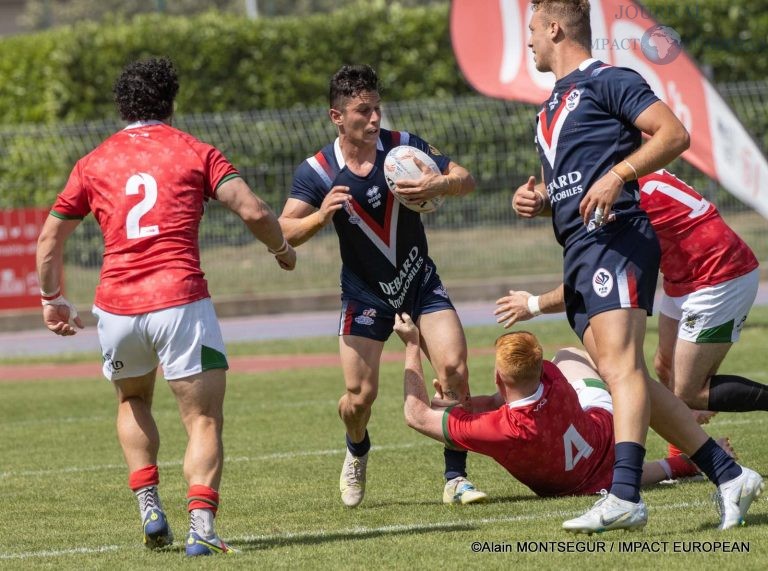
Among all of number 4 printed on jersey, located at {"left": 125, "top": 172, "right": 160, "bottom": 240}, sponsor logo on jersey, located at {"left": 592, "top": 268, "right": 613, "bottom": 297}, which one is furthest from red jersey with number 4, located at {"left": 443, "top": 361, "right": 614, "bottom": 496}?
number 4 printed on jersey, located at {"left": 125, "top": 172, "right": 160, "bottom": 240}

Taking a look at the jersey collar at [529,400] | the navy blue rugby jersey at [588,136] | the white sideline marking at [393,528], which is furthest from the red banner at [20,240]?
the navy blue rugby jersey at [588,136]

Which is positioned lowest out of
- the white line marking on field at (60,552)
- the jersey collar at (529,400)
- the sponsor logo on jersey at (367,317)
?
the white line marking on field at (60,552)

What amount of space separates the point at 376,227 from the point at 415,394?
105cm

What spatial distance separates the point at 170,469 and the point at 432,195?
294 cm

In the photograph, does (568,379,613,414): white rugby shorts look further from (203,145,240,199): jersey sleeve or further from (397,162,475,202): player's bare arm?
(203,145,240,199): jersey sleeve

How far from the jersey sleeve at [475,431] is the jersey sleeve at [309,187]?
154 cm

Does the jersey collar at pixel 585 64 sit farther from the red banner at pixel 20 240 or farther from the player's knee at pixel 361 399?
the red banner at pixel 20 240

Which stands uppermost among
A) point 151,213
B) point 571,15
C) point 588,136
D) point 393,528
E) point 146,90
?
point 571,15

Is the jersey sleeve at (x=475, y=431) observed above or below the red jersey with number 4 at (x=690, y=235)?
below

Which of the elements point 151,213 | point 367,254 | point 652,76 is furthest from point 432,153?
point 652,76

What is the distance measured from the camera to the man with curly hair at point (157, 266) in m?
6.07

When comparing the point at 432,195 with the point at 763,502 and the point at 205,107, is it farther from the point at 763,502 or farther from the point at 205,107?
the point at 205,107

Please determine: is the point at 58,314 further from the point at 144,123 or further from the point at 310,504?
the point at 310,504

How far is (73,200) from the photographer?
6.33 m
